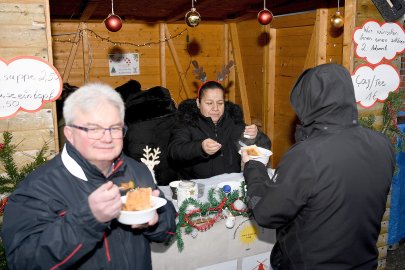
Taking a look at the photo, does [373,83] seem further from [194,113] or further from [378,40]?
[194,113]

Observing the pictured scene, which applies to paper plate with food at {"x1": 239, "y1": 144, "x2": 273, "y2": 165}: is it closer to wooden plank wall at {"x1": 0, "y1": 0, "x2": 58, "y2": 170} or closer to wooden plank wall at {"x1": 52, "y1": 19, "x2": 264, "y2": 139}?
wooden plank wall at {"x1": 0, "y1": 0, "x2": 58, "y2": 170}

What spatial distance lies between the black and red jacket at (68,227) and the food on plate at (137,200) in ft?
0.48

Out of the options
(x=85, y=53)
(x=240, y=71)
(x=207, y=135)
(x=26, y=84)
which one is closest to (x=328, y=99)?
(x=207, y=135)

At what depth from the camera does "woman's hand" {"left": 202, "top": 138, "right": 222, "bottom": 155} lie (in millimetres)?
3082

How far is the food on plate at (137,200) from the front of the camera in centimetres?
166

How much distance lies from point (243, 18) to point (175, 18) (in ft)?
4.39

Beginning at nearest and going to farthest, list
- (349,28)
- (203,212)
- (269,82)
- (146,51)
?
1. (203,212)
2. (349,28)
3. (269,82)
4. (146,51)

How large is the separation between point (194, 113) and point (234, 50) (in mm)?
4026

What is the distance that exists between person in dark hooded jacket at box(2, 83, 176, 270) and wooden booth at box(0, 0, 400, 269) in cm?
258

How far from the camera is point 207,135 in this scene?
11.7 ft

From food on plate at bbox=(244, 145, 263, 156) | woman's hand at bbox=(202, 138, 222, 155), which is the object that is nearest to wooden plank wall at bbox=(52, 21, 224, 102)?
woman's hand at bbox=(202, 138, 222, 155)

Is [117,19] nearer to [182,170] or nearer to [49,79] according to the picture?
[49,79]

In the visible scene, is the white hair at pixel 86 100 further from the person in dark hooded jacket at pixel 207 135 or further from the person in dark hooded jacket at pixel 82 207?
the person in dark hooded jacket at pixel 207 135

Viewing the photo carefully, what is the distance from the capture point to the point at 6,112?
251 cm
